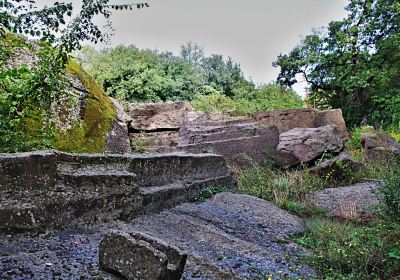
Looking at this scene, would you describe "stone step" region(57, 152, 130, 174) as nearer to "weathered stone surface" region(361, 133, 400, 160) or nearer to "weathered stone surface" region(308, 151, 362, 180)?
"weathered stone surface" region(308, 151, 362, 180)

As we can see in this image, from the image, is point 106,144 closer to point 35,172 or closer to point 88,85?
point 88,85

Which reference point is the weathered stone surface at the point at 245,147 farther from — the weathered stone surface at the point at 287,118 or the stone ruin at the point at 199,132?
the weathered stone surface at the point at 287,118

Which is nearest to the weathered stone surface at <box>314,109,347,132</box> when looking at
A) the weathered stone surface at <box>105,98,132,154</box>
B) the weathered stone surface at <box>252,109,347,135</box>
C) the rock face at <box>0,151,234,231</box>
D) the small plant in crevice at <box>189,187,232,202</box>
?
the weathered stone surface at <box>252,109,347,135</box>

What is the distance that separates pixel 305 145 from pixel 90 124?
18.6 ft

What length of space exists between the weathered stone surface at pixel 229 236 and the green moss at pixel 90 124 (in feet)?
5.62

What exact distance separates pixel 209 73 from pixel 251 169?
33.0 feet

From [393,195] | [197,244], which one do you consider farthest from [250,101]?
[197,244]

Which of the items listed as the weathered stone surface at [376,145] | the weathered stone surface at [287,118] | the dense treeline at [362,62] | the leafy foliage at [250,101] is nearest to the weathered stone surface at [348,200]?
the weathered stone surface at [376,145]

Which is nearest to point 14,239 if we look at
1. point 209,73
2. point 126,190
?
point 126,190

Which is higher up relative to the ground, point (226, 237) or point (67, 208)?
point (67, 208)

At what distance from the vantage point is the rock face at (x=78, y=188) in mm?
2682

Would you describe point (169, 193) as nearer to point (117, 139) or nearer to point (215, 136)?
point (117, 139)

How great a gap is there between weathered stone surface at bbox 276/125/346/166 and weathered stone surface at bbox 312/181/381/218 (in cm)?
141

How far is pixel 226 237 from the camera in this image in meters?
3.87
